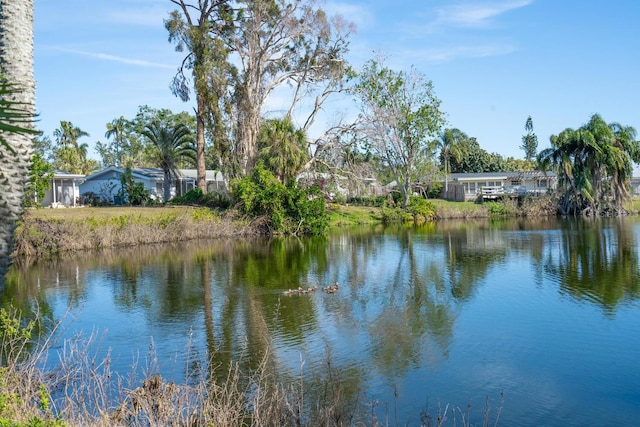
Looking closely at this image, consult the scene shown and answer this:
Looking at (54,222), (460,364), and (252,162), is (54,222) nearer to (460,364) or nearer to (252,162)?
(252,162)

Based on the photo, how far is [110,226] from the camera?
33.8 m

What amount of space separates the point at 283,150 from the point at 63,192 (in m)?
19.9

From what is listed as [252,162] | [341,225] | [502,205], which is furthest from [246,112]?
[502,205]

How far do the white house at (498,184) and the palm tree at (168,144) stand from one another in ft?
102

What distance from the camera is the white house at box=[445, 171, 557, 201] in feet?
207

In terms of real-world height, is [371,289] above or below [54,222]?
below

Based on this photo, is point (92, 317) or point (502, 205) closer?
point (92, 317)

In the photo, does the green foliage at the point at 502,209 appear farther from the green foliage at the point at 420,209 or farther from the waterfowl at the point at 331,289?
the waterfowl at the point at 331,289

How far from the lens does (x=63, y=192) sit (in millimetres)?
50031

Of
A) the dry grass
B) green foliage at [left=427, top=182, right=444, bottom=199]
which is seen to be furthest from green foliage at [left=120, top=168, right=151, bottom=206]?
the dry grass

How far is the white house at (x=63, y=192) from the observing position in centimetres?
4794

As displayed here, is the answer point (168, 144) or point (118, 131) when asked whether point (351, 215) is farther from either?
point (118, 131)

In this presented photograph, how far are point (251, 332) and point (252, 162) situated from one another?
3157 centimetres

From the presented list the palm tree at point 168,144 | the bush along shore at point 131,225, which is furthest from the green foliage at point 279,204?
the palm tree at point 168,144
